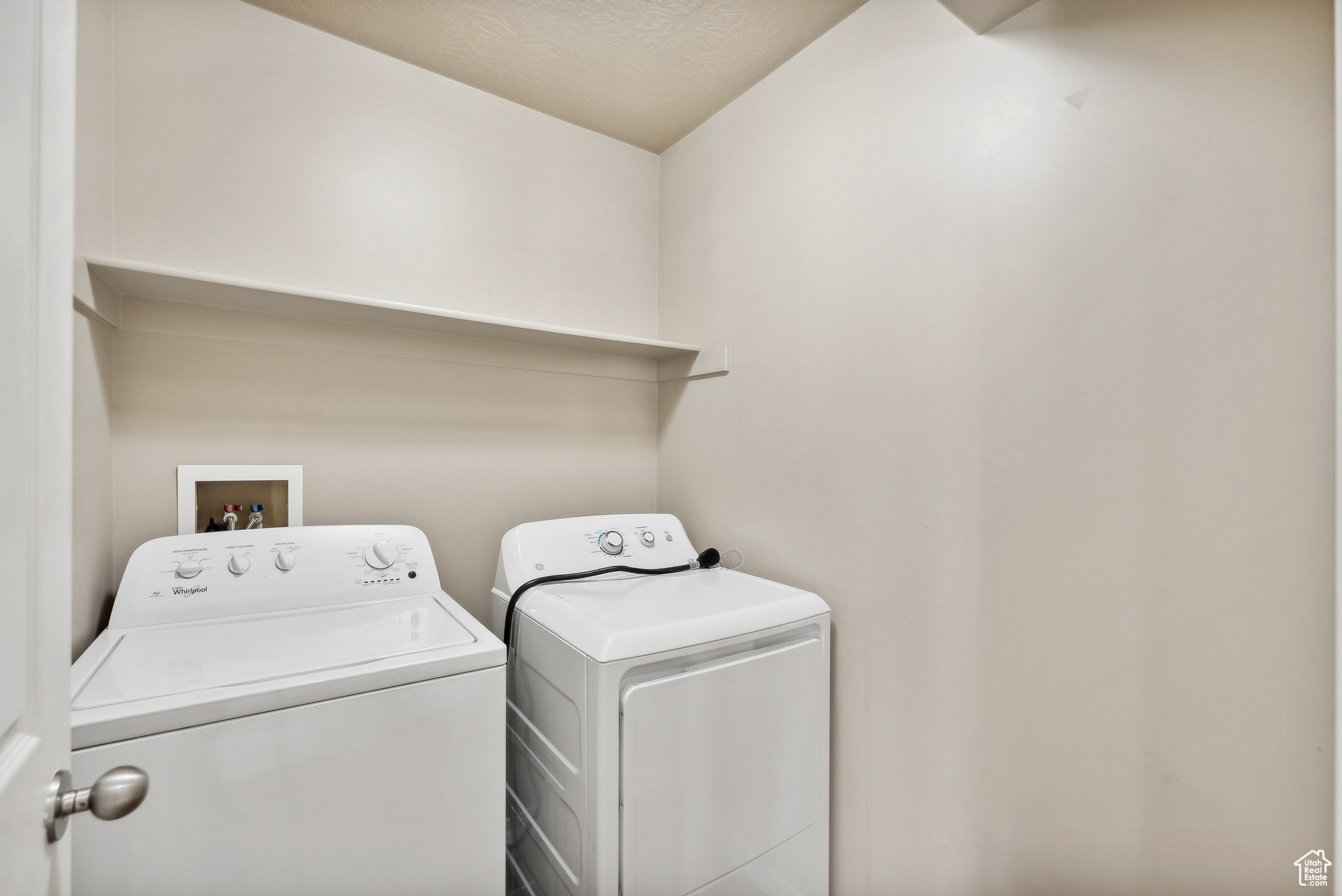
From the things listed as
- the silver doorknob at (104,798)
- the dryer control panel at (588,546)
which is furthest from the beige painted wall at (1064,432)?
the silver doorknob at (104,798)

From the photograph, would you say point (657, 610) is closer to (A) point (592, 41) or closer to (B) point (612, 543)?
(B) point (612, 543)

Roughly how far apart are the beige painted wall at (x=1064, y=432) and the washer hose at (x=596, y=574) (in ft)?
0.59

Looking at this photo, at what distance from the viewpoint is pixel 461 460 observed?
1685mm

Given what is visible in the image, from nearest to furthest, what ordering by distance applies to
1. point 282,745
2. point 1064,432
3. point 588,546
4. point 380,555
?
1. point 282,745
2. point 1064,432
3. point 380,555
4. point 588,546

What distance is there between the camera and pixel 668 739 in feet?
3.54

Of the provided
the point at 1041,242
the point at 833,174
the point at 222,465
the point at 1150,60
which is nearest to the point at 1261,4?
the point at 1150,60

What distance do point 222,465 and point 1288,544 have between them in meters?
2.03

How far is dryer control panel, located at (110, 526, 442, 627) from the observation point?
1133 millimetres

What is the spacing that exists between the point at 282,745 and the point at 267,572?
0.54 m

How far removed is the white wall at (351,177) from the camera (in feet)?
4.27

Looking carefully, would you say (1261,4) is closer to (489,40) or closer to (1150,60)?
(1150,60)

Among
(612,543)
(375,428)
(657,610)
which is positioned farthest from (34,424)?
(612,543)

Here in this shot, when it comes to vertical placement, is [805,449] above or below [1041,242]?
below

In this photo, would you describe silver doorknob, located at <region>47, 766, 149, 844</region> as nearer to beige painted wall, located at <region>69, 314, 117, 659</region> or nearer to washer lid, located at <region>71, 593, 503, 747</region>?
washer lid, located at <region>71, 593, 503, 747</region>
